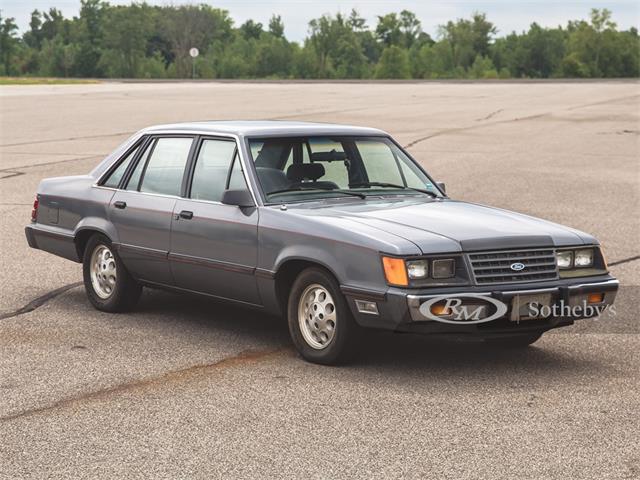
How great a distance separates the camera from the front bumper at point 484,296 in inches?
258

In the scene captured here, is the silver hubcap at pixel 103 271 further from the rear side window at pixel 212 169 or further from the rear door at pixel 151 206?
the rear side window at pixel 212 169

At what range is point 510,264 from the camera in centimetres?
681

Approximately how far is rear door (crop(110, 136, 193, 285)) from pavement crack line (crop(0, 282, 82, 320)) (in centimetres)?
97

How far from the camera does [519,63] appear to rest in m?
165

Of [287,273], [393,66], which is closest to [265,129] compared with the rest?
[287,273]

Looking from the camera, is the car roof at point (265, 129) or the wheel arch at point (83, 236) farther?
the wheel arch at point (83, 236)

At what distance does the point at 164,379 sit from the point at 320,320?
958 millimetres

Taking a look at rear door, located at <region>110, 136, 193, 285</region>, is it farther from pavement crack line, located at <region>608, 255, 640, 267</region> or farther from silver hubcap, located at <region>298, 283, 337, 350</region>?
pavement crack line, located at <region>608, 255, 640, 267</region>

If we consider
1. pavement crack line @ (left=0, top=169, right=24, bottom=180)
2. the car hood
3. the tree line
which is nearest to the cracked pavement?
the car hood

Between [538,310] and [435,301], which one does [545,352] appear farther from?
[435,301]

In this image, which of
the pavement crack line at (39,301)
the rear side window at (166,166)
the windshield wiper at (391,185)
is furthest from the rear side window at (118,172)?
the windshield wiper at (391,185)

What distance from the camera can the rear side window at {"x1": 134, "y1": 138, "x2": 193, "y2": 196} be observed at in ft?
27.5

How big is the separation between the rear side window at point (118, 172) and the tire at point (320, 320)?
7.28ft

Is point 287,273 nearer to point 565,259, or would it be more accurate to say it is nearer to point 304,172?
point 304,172
